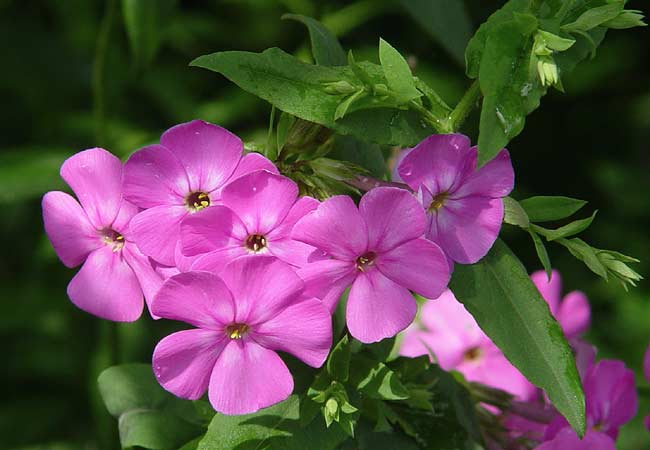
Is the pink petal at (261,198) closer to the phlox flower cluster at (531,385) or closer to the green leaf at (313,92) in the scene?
the green leaf at (313,92)

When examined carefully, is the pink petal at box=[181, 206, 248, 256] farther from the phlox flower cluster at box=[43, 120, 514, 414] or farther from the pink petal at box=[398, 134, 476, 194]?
the pink petal at box=[398, 134, 476, 194]

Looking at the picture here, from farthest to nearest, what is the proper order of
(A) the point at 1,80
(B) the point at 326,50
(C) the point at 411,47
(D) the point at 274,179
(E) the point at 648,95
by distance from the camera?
1. (E) the point at 648,95
2. (C) the point at 411,47
3. (A) the point at 1,80
4. (B) the point at 326,50
5. (D) the point at 274,179

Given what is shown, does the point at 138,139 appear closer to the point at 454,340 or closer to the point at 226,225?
the point at 454,340

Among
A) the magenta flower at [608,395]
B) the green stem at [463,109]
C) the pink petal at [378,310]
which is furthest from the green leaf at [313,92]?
the magenta flower at [608,395]

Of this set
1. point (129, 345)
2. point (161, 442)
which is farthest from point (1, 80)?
point (161, 442)

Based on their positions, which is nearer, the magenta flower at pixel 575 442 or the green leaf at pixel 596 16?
the green leaf at pixel 596 16

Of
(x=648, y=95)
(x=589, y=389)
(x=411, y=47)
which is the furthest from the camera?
(x=648, y=95)

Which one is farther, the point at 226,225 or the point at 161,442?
the point at 161,442

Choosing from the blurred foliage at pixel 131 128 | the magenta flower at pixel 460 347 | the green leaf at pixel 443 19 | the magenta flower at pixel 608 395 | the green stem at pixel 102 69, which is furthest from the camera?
the blurred foliage at pixel 131 128

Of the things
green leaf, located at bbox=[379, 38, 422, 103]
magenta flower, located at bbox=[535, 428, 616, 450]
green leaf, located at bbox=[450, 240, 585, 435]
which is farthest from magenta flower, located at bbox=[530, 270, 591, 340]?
green leaf, located at bbox=[379, 38, 422, 103]
